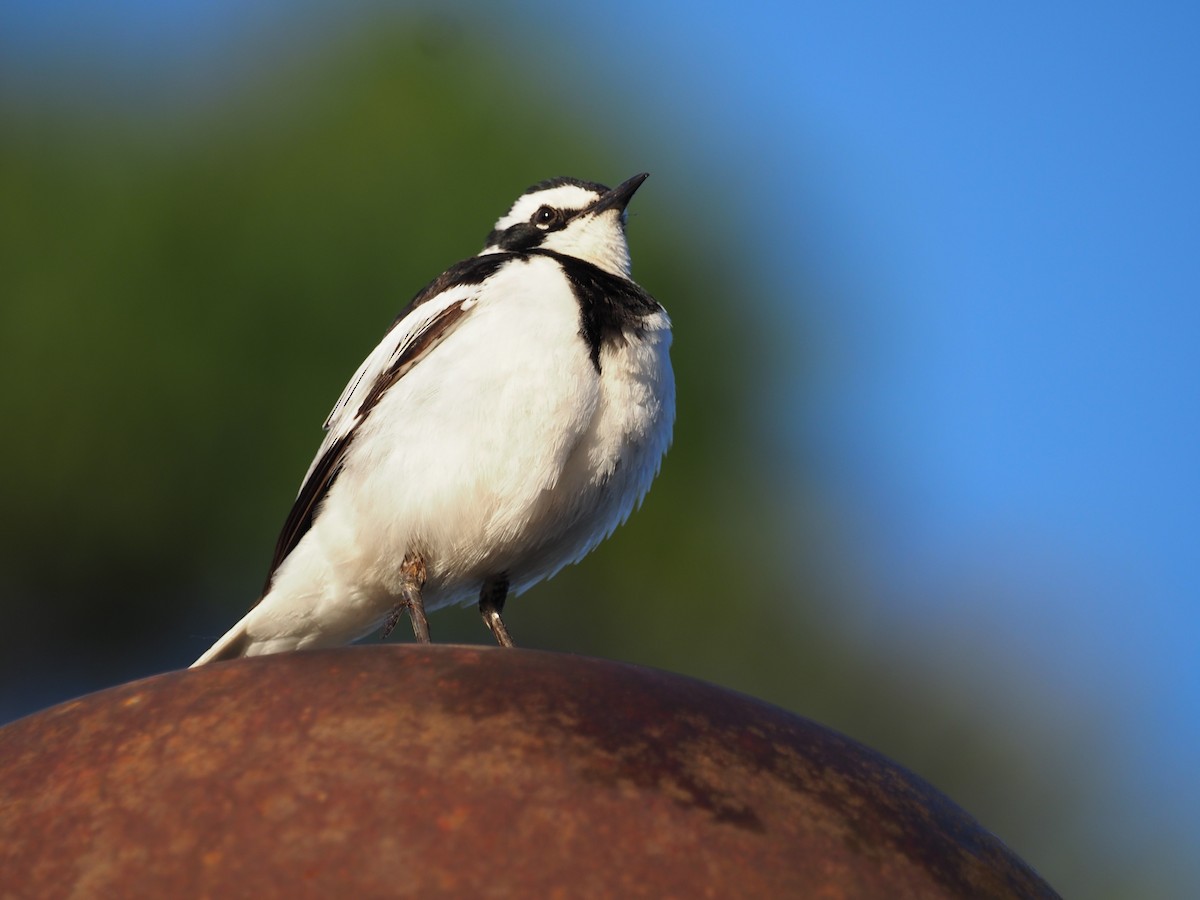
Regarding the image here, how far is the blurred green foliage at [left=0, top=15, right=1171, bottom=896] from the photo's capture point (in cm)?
1522

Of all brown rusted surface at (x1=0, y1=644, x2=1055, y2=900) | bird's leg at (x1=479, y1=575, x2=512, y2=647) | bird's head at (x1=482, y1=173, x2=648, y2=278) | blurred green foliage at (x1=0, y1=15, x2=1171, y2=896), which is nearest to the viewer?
brown rusted surface at (x1=0, y1=644, x2=1055, y2=900)

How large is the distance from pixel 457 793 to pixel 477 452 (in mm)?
2713

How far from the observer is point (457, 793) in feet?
8.40

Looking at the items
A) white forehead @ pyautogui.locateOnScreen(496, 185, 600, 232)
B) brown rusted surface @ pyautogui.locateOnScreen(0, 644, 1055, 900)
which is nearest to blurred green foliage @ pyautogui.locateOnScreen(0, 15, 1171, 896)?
white forehead @ pyautogui.locateOnScreen(496, 185, 600, 232)

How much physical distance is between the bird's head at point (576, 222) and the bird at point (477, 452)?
442mm

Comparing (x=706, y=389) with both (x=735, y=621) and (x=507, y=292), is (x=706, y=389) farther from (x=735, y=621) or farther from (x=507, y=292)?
(x=507, y=292)

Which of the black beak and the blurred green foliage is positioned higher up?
the black beak

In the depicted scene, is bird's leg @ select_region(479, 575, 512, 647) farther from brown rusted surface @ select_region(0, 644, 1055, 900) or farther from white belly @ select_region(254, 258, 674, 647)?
brown rusted surface @ select_region(0, 644, 1055, 900)

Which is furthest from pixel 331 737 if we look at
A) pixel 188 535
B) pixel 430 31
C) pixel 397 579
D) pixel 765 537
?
pixel 430 31

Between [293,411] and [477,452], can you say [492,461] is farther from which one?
[293,411]

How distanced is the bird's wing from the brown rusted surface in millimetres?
2851

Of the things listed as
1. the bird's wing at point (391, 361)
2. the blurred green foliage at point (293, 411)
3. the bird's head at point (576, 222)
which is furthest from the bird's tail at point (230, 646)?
the blurred green foliage at point (293, 411)

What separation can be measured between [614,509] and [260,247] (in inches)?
488

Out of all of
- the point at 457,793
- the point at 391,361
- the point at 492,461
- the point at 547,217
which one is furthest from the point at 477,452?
the point at 457,793
